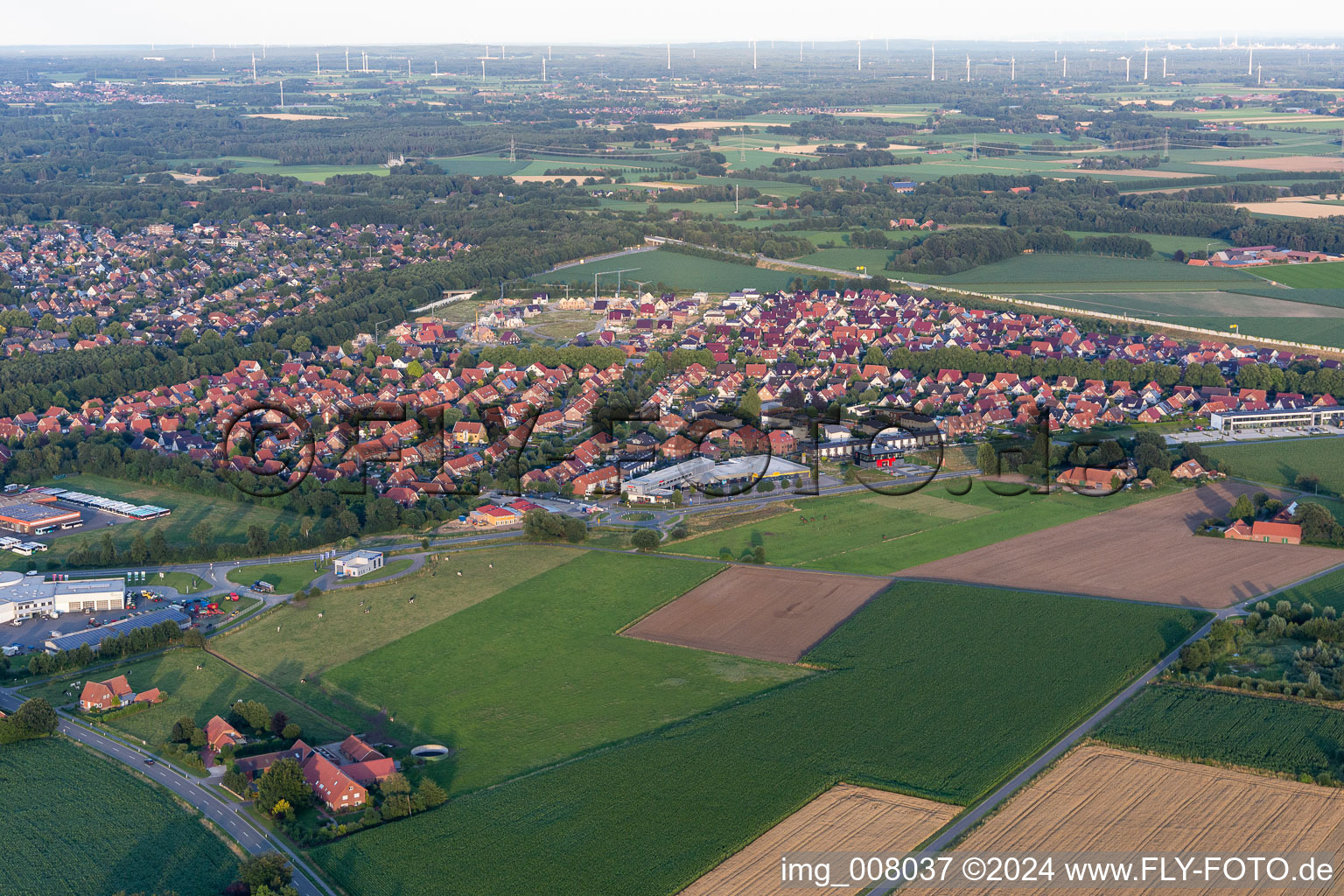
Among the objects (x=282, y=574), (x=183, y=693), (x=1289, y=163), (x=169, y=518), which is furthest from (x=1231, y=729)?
(x=1289, y=163)

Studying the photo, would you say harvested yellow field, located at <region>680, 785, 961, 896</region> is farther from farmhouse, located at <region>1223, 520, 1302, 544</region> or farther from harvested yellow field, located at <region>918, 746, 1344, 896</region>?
farmhouse, located at <region>1223, 520, 1302, 544</region>

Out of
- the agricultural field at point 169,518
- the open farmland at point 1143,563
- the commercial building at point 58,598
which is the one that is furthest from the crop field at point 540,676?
the open farmland at point 1143,563

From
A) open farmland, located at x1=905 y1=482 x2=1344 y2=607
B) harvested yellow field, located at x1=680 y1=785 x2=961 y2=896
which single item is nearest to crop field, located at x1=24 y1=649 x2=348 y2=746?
harvested yellow field, located at x1=680 y1=785 x2=961 y2=896

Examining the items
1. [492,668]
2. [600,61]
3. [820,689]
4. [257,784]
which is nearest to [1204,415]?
[820,689]

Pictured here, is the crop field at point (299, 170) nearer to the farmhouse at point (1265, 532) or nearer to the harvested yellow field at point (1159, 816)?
the farmhouse at point (1265, 532)

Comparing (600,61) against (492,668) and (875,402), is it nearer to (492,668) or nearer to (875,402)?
(875,402)
